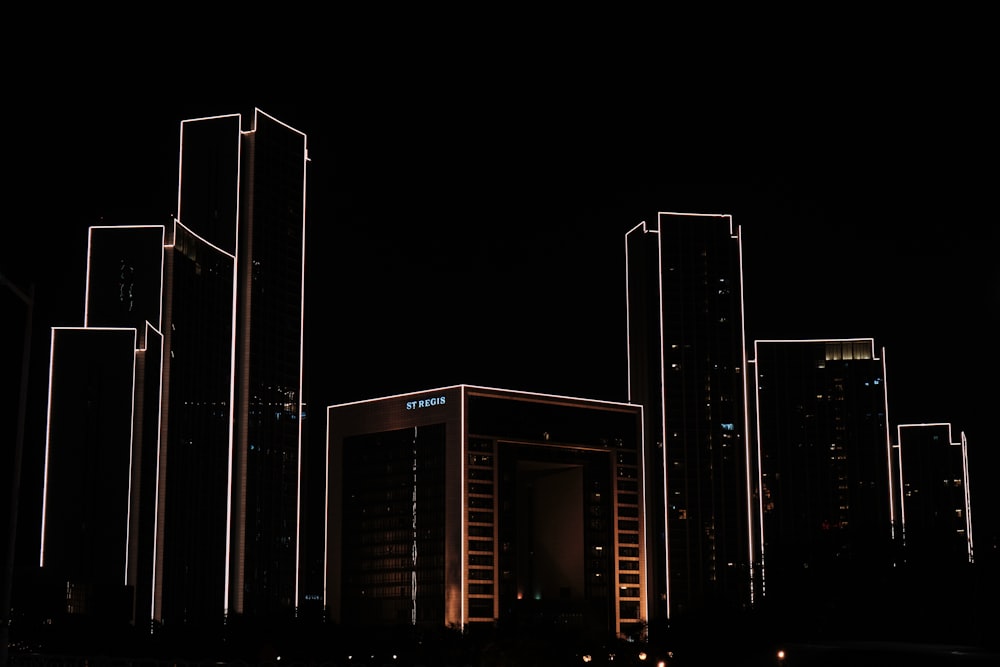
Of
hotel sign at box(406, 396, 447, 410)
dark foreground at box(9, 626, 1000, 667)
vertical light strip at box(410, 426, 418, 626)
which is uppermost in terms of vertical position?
hotel sign at box(406, 396, 447, 410)

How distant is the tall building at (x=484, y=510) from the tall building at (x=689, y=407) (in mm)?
2717

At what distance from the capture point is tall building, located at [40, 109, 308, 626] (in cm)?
8394

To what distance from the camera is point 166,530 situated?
3713 inches

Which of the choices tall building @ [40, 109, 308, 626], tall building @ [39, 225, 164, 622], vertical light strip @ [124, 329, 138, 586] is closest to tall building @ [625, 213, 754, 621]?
tall building @ [40, 109, 308, 626]

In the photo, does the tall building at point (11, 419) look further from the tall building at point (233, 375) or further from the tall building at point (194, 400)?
the tall building at point (233, 375)

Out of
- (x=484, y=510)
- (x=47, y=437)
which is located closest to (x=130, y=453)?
(x=47, y=437)

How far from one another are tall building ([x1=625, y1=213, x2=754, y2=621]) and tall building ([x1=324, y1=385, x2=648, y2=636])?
2.72 meters

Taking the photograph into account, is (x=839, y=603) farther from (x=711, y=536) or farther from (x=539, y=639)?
(x=711, y=536)

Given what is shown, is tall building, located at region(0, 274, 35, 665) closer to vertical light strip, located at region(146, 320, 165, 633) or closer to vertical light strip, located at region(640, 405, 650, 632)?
vertical light strip, located at region(146, 320, 165, 633)

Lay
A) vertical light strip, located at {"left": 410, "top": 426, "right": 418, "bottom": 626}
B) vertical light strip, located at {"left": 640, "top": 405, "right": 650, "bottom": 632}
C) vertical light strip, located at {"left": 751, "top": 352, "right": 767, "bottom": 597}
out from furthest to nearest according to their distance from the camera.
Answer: vertical light strip, located at {"left": 751, "top": 352, "right": 767, "bottom": 597} < vertical light strip, located at {"left": 640, "top": 405, "right": 650, "bottom": 632} < vertical light strip, located at {"left": 410, "top": 426, "right": 418, "bottom": 626}

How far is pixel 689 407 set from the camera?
133 metres

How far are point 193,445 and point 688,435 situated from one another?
5555 centimetres

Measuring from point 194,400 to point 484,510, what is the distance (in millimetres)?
33597

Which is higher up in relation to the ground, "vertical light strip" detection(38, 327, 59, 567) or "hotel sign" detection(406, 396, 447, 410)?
"hotel sign" detection(406, 396, 447, 410)
